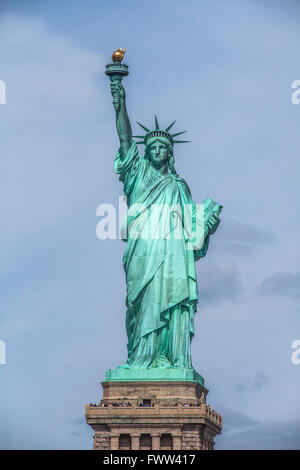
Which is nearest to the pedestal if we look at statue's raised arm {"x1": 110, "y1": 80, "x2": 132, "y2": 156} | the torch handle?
statue's raised arm {"x1": 110, "y1": 80, "x2": 132, "y2": 156}

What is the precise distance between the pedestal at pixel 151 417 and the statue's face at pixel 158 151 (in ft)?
25.9

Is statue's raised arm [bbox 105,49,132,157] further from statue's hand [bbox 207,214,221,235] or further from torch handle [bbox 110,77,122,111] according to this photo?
statue's hand [bbox 207,214,221,235]

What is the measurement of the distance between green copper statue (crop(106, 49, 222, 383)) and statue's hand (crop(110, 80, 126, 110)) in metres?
0.03

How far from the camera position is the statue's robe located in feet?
282

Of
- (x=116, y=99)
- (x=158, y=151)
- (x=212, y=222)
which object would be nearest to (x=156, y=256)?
(x=212, y=222)

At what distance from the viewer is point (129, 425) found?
84375mm

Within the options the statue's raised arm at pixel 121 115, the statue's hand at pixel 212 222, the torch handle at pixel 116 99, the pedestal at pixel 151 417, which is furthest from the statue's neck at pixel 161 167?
the pedestal at pixel 151 417

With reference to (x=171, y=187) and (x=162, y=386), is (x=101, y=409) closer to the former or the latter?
(x=162, y=386)

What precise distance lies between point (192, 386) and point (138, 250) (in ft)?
16.9

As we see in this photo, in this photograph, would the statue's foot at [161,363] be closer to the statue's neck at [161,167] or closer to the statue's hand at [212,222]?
the statue's hand at [212,222]

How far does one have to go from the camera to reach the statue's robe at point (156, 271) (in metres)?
86.1

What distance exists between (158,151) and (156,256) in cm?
368

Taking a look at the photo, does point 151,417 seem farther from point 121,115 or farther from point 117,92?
point 117,92

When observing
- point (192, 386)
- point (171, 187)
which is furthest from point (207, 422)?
point (171, 187)
